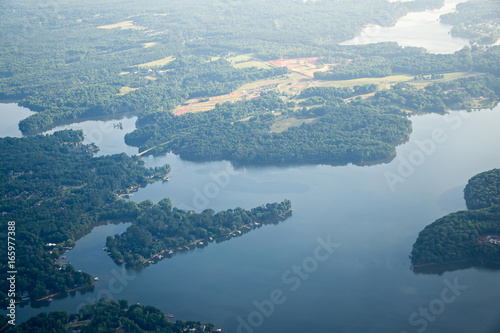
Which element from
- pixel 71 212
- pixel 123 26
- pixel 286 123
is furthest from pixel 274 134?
pixel 123 26

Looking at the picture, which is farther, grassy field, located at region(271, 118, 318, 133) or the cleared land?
the cleared land

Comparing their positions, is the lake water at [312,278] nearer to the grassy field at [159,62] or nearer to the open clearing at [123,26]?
the grassy field at [159,62]

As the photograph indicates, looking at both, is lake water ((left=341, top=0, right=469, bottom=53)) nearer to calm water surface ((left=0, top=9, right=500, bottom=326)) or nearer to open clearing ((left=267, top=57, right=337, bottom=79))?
open clearing ((left=267, top=57, right=337, bottom=79))

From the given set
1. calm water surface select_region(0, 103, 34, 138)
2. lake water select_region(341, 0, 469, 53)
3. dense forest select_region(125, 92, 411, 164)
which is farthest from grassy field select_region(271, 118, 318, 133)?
lake water select_region(341, 0, 469, 53)

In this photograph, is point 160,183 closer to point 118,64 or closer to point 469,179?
point 469,179

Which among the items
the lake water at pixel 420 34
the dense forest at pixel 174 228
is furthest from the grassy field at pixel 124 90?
the lake water at pixel 420 34

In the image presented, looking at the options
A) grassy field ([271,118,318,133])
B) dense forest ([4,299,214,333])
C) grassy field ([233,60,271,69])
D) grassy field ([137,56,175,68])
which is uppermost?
grassy field ([137,56,175,68])

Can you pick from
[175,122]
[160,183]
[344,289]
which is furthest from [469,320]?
[175,122]
